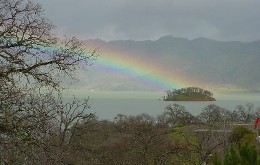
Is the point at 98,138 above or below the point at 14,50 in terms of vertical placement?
below

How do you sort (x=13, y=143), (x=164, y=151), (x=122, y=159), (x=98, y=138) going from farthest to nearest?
1. (x=98, y=138)
2. (x=164, y=151)
3. (x=122, y=159)
4. (x=13, y=143)

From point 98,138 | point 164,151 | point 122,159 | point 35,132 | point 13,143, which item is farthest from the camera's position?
point 98,138

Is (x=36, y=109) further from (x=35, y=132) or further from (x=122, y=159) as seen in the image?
(x=122, y=159)

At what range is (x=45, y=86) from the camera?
9141 millimetres

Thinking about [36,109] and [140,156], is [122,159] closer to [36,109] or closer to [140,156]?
[140,156]

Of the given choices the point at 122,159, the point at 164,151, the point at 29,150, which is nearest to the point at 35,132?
the point at 29,150

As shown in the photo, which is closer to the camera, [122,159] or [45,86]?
[45,86]

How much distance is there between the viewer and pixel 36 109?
8570 mm

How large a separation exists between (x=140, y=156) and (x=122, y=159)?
185 centimetres

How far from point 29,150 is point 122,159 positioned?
3046 centimetres

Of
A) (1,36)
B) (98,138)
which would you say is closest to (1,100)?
(1,36)

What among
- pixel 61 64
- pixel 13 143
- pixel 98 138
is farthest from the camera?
pixel 98 138

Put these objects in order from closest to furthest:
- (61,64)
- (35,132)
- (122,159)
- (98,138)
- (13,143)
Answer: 1. (13,143)
2. (35,132)
3. (61,64)
4. (122,159)
5. (98,138)

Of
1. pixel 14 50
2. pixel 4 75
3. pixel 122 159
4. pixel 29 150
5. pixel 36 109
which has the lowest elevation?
pixel 122 159
